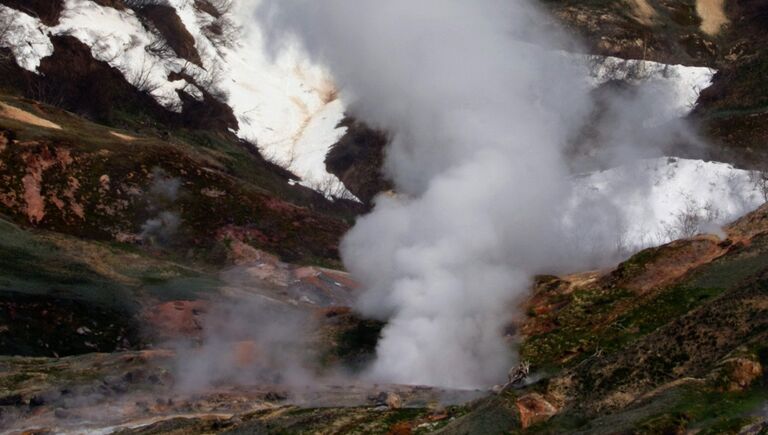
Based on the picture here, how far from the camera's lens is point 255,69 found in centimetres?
7800

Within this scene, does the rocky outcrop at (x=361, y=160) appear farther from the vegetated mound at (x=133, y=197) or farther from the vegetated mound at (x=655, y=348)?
the vegetated mound at (x=655, y=348)

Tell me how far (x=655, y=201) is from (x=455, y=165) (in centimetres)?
1491

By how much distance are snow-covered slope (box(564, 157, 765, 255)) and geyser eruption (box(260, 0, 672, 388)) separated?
2.53 m

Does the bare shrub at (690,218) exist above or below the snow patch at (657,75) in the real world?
below

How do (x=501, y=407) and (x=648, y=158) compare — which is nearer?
(x=501, y=407)

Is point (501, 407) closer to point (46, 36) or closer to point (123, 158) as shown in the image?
point (123, 158)

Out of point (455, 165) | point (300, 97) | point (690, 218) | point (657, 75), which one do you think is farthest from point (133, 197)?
point (657, 75)

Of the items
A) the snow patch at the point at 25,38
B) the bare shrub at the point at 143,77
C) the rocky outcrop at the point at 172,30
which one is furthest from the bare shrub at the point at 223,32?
the snow patch at the point at 25,38

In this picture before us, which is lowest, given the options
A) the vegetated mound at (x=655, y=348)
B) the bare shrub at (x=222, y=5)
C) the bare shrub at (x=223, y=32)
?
the vegetated mound at (x=655, y=348)

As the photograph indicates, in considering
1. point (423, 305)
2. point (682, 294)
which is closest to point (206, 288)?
point (423, 305)

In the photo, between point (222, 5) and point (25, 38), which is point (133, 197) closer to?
point (25, 38)

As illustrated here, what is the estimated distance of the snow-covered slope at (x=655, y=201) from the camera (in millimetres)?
39062

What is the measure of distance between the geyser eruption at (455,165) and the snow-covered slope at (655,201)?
2532 mm

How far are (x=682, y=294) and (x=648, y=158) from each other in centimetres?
3012
